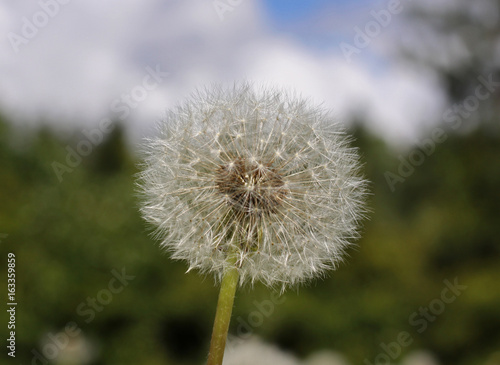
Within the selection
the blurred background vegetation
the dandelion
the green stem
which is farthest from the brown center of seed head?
the blurred background vegetation

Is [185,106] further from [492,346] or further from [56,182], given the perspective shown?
[492,346]

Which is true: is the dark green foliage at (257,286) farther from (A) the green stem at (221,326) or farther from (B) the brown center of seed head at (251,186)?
(A) the green stem at (221,326)

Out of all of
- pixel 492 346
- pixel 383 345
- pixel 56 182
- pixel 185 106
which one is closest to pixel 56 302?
pixel 56 182

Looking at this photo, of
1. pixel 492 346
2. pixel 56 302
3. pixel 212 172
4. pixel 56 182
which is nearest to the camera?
pixel 212 172

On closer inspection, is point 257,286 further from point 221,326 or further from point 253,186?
point 221,326

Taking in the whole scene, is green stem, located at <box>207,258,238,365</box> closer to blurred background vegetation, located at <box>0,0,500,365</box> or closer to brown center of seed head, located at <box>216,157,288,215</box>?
brown center of seed head, located at <box>216,157,288,215</box>

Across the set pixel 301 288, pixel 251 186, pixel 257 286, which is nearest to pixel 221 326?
pixel 251 186

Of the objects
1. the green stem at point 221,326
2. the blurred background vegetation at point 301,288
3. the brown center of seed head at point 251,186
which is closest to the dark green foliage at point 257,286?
the blurred background vegetation at point 301,288
